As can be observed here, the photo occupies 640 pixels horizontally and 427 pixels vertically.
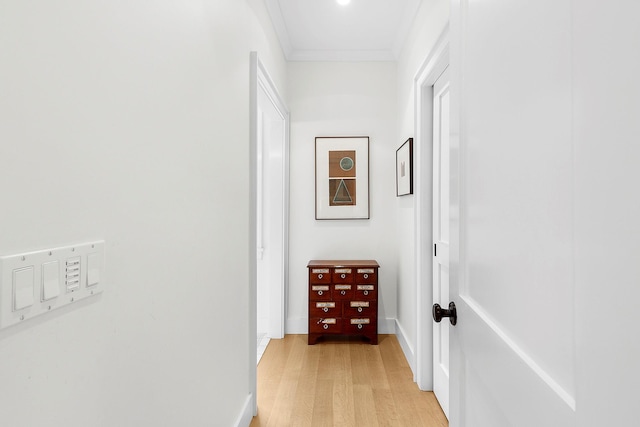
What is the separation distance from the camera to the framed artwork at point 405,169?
276 cm

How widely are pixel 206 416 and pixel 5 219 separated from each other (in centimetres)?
114

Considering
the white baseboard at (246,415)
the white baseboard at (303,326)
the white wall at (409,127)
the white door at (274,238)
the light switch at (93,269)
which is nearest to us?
the light switch at (93,269)

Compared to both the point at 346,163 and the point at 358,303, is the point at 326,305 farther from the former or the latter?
the point at 346,163

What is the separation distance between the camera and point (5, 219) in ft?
1.92

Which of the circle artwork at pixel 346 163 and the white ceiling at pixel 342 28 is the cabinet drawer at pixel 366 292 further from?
the white ceiling at pixel 342 28

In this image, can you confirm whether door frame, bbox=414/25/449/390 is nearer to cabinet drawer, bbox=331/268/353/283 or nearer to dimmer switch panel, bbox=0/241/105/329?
cabinet drawer, bbox=331/268/353/283

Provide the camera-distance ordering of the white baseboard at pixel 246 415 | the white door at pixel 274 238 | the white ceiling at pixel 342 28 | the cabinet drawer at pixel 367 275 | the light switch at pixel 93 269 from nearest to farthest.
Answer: the light switch at pixel 93 269, the white baseboard at pixel 246 415, the white ceiling at pixel 342 28, the cabinet drawer at pixel 367 275, the white door at pixel 274 238

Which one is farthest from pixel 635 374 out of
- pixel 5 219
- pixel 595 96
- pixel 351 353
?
pixel 351 353

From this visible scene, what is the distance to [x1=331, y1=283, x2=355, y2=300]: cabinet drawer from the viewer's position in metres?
3.26

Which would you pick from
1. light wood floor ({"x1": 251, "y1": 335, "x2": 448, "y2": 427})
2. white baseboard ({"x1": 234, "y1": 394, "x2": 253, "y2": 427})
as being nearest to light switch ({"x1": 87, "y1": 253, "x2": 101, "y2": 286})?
white baseboard ({"x1": 234, "y1": 394, "x2": 253, "y2": 427})

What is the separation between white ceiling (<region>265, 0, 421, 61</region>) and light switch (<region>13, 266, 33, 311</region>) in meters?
2.47

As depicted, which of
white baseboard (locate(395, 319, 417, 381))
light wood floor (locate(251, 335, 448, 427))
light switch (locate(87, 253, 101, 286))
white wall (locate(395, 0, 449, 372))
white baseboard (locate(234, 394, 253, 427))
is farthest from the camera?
white baseboard (locate(395, 319, 417, 381))

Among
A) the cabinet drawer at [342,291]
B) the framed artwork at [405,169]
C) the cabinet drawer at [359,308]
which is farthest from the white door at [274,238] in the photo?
the framed artwork at [405,169]

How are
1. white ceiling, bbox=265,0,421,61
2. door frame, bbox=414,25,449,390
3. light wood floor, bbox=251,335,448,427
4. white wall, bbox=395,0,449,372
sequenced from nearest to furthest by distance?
light wood floor, bbox=251,335,448,427 < white wall, bbox=395,0,449,372 < door frame, bbox=414,25,449,390 < white ceiling, bbox=265,0,421,61
